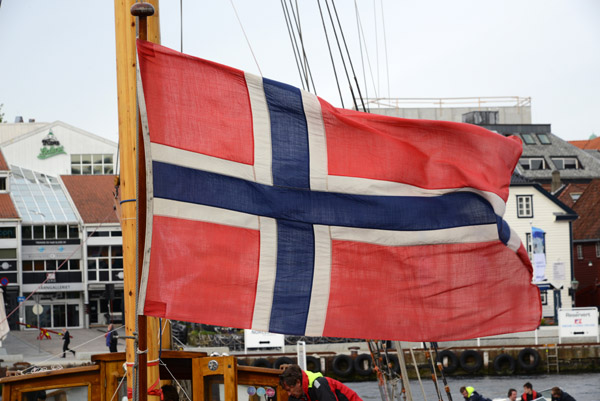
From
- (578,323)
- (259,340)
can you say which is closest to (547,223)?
(578,323)

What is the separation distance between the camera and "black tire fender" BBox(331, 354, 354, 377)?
41750 millimetres

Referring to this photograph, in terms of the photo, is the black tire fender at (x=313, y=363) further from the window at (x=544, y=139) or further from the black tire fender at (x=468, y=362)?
the window at (x=544, y=139)

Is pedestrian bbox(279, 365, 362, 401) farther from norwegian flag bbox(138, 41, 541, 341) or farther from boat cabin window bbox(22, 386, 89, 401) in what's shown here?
boat cabin window bbox(22, 386, 89, 401)

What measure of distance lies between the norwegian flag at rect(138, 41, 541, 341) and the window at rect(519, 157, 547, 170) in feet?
205

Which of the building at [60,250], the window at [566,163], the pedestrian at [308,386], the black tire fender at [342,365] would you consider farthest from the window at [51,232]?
the pedestrian at [308,386]

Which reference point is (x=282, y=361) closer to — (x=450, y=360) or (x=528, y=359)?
(x=450, y=360)

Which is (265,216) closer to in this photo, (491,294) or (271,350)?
(491,294)

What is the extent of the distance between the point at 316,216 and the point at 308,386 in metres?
1.56

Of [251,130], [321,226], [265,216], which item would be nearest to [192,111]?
[251,130]

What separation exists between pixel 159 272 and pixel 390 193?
2.59 meters

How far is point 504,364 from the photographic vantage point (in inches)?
1702

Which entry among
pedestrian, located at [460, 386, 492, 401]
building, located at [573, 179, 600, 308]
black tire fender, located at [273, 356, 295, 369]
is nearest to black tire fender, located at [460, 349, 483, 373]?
black tire fender, located at [273, 356, 295, 369]

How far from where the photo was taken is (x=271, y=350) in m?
45.9

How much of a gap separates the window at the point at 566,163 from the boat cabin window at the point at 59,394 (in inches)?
2598
